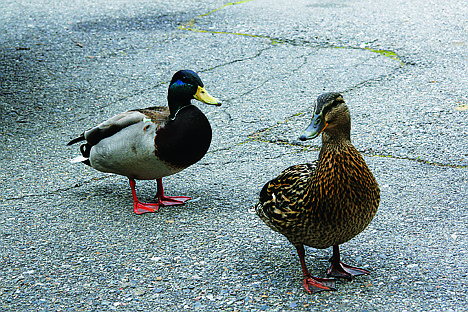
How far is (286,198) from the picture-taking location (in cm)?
333

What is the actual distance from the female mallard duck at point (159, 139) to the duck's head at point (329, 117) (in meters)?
1.45

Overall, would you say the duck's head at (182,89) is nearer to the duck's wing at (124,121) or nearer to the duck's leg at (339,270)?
the duck's wing at (124,121)

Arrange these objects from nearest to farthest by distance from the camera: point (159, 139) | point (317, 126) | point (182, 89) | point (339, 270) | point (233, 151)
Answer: point (317, 126) < point (339, 270) < point (159, 139) < point (182, 89) < point (233, 151)

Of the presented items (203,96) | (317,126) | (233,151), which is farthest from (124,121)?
(317,126)

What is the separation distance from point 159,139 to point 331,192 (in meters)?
1.65

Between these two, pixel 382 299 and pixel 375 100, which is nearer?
pixel 382 299

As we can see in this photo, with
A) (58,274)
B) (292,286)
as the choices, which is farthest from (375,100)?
(58,274)

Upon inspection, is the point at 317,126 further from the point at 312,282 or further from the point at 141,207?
the point at 141,207

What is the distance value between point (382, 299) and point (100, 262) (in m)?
1.85

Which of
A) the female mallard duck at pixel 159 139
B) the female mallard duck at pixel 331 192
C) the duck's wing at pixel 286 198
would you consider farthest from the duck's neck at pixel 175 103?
the female mallard duck at pixel 331 192

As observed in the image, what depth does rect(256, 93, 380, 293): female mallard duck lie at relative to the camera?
311cm

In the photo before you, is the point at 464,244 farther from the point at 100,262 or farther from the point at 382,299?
the point at 100,262

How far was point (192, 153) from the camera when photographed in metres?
4.38

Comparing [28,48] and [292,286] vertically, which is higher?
[28,48]
